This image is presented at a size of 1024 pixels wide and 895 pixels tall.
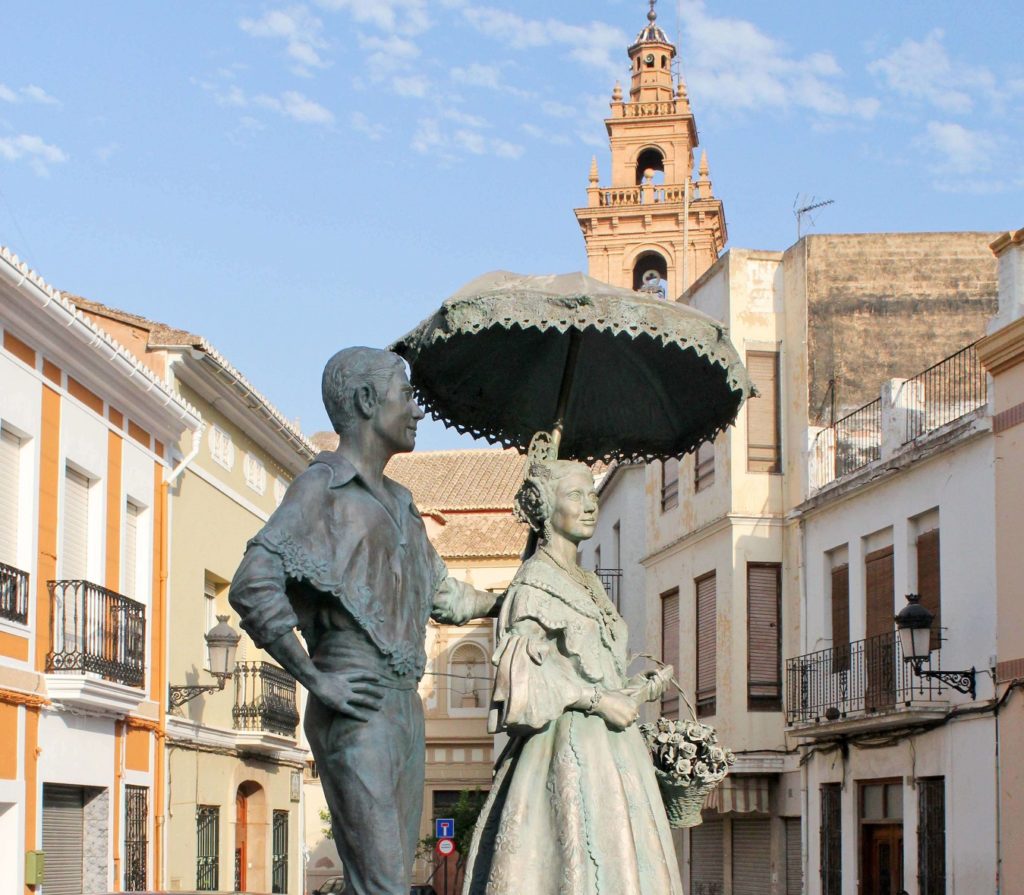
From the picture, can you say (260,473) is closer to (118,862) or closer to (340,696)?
(118,862)

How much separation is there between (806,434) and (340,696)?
2066cm

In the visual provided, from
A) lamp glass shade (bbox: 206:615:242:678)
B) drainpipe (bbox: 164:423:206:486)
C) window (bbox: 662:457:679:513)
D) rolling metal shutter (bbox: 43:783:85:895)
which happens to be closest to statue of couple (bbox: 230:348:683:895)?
rolling metal shutter (bbox: 43:783:85:895)

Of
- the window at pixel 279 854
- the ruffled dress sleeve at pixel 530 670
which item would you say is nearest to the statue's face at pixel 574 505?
the ruffled dress sleeve at pixel 530 670

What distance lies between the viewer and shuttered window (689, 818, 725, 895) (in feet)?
88.2

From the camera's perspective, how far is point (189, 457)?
2273 centimetres

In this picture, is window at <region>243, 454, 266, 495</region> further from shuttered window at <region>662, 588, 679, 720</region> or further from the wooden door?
shuttered window at <region>662, 588, 679, 720</region>

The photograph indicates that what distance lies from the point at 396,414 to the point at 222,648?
1635 centimetres

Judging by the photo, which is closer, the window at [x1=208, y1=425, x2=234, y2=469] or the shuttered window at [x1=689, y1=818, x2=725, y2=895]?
the window at [x1=208, y1=425, x2=234, y2=469]

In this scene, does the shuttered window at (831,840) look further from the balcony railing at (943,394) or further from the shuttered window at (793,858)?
the balcony railing at (943,394)

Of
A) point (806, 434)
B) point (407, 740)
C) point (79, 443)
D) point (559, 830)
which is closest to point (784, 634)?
point (806, 434)

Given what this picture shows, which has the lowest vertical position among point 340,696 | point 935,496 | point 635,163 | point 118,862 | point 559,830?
point 118,862

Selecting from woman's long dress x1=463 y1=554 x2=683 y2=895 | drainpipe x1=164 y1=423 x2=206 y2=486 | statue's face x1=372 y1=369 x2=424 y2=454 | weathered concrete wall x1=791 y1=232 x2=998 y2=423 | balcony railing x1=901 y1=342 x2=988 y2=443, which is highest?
weathered concrete wall x1=791 y1=232 x2=998 y2=423

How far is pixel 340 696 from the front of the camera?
5250mm

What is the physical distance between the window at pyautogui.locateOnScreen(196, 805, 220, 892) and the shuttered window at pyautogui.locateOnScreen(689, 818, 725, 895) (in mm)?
6906
